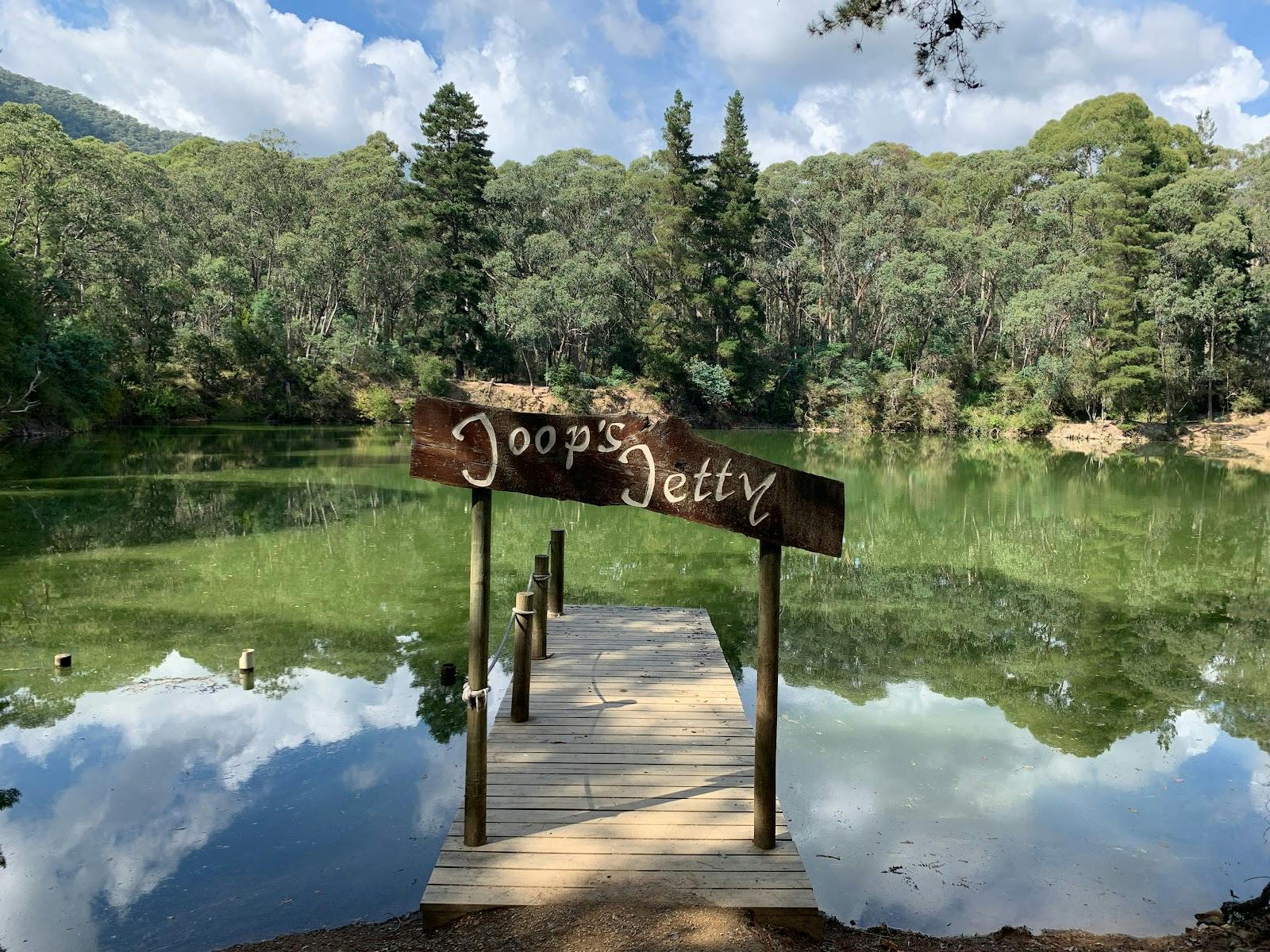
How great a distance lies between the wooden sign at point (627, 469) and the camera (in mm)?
3207

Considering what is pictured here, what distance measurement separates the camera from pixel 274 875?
385cm

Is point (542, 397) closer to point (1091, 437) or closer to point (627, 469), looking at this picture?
point (1091, 437)

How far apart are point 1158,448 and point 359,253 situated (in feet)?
102

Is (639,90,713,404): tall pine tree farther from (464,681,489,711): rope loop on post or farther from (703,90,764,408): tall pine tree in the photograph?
(464,681,489,711): rope loop on post

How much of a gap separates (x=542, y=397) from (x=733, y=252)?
34.4 ft

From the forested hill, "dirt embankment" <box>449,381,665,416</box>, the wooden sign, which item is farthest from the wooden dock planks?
the forested hill

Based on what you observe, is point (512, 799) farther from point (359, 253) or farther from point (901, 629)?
point (359, 253)

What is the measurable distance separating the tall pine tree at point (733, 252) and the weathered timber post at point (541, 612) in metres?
29.7

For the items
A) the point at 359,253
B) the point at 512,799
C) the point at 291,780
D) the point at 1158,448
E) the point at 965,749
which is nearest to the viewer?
the point at 512,799

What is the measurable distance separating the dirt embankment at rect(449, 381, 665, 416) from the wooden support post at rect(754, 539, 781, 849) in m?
30.2

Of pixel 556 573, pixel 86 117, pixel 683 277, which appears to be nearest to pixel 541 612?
pixel 556 573

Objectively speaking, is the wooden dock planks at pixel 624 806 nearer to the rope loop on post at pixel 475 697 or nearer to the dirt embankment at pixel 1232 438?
the rope loop on post at pixel 475 697

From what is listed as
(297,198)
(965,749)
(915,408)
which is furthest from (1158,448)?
(297,198)

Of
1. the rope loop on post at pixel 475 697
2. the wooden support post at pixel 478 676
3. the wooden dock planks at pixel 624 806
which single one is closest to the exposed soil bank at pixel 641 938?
the wooden dock planks at pixel 624 806
